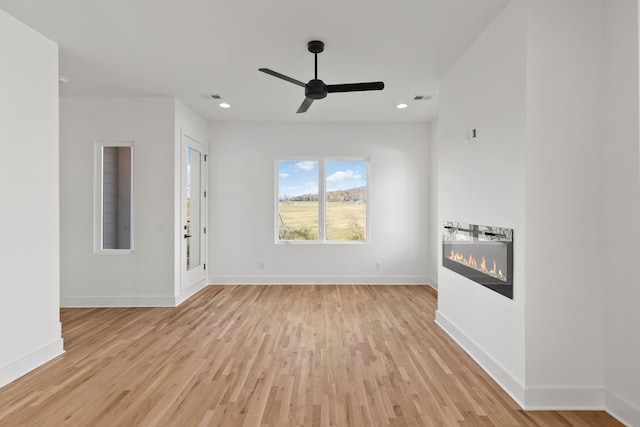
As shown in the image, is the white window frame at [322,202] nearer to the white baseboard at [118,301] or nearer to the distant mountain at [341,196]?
the distant mountain at [341,196]

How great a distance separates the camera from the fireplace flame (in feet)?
8.66

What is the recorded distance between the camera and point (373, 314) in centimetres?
440

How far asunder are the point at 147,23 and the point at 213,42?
1.77ft

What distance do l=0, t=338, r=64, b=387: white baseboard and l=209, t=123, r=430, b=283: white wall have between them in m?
3.02

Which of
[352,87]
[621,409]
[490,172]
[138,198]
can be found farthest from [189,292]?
[621,409]

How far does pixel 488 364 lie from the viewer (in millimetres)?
2791

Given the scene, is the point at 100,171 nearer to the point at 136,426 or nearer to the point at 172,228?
the point at 172,228

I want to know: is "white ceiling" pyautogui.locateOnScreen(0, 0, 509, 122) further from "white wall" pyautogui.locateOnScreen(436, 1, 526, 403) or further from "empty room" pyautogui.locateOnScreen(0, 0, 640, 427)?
"white wall" pyautogui.locateOnScreen(436, 1, 526, 403)

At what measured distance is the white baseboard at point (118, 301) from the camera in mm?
4680

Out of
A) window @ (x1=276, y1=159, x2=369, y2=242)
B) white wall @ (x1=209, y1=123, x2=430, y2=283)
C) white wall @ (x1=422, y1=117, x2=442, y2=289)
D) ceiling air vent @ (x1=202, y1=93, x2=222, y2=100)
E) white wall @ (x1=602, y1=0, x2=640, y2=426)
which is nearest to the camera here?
A: white wall @ (x1=602, y1=0, x2=640, y2=426)

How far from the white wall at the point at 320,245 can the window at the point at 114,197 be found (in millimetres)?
1495

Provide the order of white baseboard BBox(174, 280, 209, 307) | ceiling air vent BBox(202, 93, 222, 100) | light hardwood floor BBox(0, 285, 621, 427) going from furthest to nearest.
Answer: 1. white baseboard BBox(174, 280, 209, 307)
2. ceiling air vent BBox(202, 93, 222, 100)
3. light hardwood floor BBox(0, 285, 621, 427)

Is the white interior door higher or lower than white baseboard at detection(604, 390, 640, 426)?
higher

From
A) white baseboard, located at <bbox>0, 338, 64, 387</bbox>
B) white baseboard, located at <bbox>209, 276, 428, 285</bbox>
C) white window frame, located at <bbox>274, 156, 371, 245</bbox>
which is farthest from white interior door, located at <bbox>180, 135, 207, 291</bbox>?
white baseboard, located at <bbox>0, 338, 64, 387</bbox>
